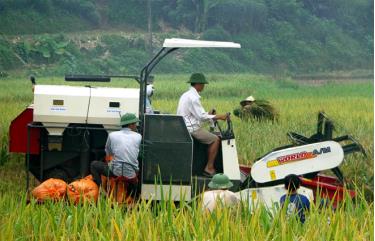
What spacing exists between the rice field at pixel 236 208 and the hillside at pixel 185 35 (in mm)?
966

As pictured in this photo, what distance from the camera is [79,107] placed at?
8891 mm

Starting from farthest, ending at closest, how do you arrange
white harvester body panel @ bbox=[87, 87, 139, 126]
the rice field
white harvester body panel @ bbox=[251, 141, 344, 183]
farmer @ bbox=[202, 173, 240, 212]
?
white harvester body panel @ bbox=[87, 87, 139, 126]
white harvester body panel @ bbox=[251, 141, 344, 183]
farmer @ bbox=[202, 173, 240, 212]
the rice field

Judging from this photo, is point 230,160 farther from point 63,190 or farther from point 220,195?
point 63,190

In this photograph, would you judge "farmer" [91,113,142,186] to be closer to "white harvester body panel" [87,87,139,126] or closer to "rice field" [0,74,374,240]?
"rice field" [0,74,374,240]

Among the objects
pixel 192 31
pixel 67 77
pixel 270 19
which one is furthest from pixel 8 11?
pixel 67 77

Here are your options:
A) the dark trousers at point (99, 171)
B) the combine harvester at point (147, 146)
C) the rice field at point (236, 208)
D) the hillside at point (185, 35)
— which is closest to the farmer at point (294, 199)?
the rice field at point (236, 208)

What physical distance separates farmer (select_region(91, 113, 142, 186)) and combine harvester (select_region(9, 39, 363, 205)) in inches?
10.2

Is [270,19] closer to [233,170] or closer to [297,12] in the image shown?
[297,12]

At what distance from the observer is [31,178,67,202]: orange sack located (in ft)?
26.0

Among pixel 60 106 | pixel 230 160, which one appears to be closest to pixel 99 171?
pixel 60 106

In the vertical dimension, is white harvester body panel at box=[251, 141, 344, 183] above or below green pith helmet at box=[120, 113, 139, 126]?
below

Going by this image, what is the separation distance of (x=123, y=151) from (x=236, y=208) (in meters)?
1.46

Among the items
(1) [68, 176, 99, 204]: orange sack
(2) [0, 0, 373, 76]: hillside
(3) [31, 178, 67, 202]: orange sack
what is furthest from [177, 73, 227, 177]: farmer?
(2) [0, 0, 373, 76]: hillside

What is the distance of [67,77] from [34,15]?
16.2 metres
